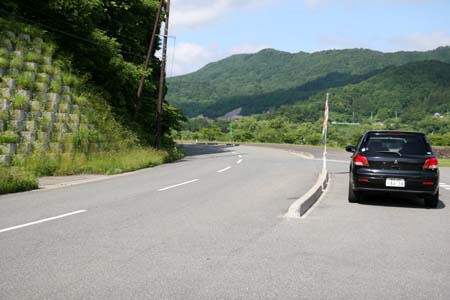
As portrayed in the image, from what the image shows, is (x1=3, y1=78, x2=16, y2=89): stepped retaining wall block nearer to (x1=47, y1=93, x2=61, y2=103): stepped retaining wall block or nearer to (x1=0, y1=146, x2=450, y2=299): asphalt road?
(x1=47, y1=93, x2=61, y2=103): stepped retaining wall block

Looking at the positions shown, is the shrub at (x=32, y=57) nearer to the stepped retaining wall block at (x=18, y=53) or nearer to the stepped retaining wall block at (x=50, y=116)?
the stepped retaining wall block at (x=18, y=53)

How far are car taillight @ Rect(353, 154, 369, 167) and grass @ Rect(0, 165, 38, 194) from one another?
8460 millimetres

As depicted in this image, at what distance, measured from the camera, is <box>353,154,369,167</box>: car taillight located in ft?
33.6

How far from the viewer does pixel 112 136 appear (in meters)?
23.2

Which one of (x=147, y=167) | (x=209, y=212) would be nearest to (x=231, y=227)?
(x=209, y=212)

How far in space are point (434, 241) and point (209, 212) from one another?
3.91 m

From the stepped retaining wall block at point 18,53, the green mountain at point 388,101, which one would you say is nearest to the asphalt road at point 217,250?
the stepped retaining wall block at point 18,53

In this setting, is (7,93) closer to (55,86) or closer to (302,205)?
(55,86)

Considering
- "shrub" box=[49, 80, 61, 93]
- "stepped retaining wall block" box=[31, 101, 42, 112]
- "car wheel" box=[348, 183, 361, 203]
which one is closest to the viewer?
"car wheel" box=[348, 183, 361, 203]

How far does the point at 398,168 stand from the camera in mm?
10023

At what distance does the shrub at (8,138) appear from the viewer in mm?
16244

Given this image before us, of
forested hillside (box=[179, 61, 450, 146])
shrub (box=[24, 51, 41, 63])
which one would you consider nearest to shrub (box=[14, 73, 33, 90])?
shrub (box=[24, 51, 41, 63])

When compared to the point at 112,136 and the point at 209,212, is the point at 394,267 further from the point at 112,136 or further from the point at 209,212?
the point at 112,136

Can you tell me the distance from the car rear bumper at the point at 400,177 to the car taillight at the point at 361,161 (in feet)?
0.41
